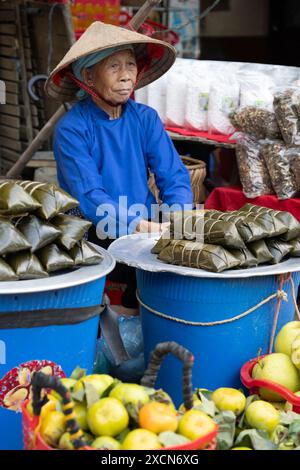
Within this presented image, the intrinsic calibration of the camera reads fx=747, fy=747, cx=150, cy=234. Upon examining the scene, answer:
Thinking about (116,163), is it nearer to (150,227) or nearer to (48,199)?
(150,227)

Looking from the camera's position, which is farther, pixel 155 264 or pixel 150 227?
pixel 150 227

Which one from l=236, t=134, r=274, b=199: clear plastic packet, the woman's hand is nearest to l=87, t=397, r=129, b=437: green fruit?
the woman's hand

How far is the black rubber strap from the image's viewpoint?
2324 mm

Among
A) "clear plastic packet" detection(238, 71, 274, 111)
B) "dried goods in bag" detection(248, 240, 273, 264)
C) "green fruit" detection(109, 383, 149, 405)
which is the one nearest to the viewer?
"green fruit" detection(109, 383, 149, 405)

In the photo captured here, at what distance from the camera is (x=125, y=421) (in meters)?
1.85

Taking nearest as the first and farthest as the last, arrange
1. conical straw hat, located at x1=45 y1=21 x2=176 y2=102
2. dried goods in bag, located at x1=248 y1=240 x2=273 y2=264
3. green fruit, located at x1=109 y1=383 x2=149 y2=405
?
green fruit, located at x1=109 y1=383 x2=149 y2=405, dried goods in bag, located at x1=248 y1=240 x2=273 y2=264, conical straw hat, located at x1=45 y1=21 x2=176 y2=102

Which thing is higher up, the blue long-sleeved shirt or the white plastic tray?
the blue long-sleeved shirt

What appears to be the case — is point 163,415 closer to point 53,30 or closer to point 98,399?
point 98,399

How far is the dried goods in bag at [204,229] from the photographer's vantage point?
106 inches

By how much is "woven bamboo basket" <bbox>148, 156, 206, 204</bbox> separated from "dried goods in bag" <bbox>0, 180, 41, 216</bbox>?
6.80 feet

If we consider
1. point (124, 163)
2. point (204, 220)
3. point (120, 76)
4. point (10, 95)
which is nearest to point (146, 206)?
point (124, 163)

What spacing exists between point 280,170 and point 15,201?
1.85 meters

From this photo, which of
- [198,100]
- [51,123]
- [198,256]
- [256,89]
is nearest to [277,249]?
[198,256]

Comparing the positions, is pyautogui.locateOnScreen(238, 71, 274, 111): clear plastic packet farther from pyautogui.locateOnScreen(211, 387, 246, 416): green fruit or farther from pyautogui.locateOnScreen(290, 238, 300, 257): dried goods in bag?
pyautogui.locateOnScreen(211, 387, 246, 416): green fruit
